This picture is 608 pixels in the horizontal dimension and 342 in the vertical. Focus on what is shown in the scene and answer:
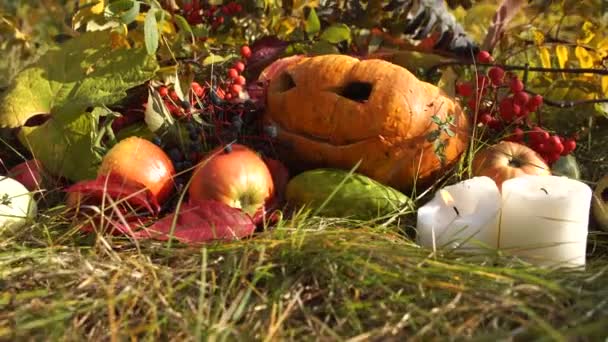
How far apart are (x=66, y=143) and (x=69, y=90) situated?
18 cm

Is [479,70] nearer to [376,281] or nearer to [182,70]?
[182,70]

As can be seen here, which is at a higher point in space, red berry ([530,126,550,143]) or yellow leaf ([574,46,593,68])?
yellow leaf ([574,46,593,68])

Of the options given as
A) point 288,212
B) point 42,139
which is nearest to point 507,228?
point 288,212

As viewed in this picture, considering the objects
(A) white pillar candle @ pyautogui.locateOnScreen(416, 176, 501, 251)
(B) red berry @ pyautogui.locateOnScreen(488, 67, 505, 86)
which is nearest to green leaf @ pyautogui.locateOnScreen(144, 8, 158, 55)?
(A) white pillar candle @ pyautogui.locateOnScreen(416, 176, 501, 251)

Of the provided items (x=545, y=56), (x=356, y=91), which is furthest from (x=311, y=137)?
(x=545, y=56)

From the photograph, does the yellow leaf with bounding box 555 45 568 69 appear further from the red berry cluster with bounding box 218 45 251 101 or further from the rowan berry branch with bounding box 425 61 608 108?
the red berry cluster with bounding box 218 45 251 101

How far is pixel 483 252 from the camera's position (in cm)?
148

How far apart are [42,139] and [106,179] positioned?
490 mm

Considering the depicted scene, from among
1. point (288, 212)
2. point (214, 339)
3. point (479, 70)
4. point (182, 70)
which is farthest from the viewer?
point (479, 70)

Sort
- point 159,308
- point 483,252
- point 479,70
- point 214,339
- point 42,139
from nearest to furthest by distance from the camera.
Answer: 1. point 214,339
2. point 159,308
3. point 483,252
4. point 42,139
5. point 479,70

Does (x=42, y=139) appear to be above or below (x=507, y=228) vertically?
below

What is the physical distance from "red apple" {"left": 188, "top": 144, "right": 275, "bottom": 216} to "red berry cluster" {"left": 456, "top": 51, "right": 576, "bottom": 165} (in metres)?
0.63

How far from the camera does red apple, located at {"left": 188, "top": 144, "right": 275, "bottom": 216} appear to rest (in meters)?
1.64

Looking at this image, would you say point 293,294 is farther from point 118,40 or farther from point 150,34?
point 118,40
